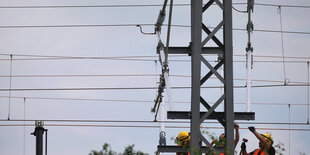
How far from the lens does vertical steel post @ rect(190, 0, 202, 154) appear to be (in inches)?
529

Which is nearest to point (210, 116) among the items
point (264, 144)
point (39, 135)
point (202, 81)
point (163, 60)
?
point (202, 81)

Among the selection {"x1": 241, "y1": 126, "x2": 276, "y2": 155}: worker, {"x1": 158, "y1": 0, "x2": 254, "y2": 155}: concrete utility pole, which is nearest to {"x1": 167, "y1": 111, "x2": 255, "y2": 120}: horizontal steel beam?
{"x1": 158, "y1": 0, "x2": 254, "y2": 155}: concrete utility pole

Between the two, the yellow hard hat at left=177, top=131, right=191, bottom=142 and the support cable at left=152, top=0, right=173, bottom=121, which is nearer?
the yellow hard hat at left=177, top=131, right=191, bottom=142

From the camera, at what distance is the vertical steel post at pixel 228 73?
13602mm

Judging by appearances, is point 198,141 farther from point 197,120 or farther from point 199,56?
point 199,56

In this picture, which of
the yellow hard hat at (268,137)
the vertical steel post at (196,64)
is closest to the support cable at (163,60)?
the vertical steel post at (196,64)

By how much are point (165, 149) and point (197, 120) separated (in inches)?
29.5

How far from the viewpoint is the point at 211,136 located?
9.02 metres

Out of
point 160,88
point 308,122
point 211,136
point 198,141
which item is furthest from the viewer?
point 308,122

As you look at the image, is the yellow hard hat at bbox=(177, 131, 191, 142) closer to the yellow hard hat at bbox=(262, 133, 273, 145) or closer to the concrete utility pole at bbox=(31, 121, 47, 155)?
the yellow hard hat at bbox=(262, 133, 273, 145)

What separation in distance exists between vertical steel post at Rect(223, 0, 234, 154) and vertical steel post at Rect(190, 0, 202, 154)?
43 cm

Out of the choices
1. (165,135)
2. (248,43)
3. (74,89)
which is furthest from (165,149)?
(74,89)

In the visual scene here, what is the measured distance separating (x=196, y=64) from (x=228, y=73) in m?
0.55

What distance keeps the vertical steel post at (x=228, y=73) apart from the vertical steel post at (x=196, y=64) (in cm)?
43
